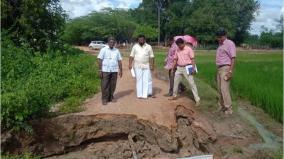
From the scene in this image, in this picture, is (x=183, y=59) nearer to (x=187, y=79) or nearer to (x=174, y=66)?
(x=174, y=66)

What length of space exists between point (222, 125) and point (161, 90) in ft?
10.6

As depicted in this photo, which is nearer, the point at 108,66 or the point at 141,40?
the point at 108,66

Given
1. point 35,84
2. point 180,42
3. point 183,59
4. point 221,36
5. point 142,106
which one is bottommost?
point 142,106

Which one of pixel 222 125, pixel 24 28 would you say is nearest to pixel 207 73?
pixel 24 28

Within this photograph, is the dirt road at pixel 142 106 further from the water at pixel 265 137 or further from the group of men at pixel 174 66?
the water at pixel 265 137

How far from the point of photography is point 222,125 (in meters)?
8.70

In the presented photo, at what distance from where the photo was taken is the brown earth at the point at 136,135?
7.39 metres

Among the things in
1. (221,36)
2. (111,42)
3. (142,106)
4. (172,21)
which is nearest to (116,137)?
(142,106)

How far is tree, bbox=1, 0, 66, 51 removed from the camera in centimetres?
1564

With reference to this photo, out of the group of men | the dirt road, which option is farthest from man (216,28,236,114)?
the dirt road

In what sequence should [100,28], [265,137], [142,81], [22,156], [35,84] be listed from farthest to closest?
[100,28] → [142,81] → [265,137] → [35,84] → [22,156]

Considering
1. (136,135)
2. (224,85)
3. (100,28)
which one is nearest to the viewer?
(136,135)

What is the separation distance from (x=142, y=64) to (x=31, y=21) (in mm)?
7414

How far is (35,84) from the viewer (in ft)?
25.7
